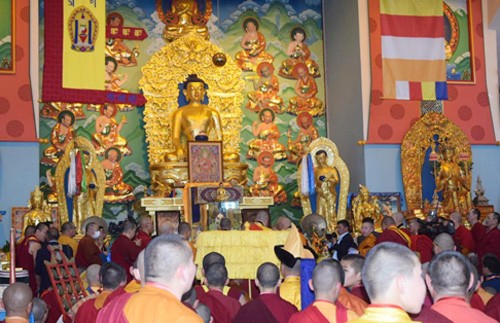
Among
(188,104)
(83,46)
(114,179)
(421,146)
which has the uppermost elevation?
(83,46)

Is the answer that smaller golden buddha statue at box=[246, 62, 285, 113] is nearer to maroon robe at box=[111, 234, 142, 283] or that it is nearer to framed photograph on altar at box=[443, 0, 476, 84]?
framed photograph on altar at box=[443, 0, 476, 84]

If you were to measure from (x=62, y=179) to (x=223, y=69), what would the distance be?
13.1 ft

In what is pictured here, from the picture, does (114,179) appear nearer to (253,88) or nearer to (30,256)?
(253,88)

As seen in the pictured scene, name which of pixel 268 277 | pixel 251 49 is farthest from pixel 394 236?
pixel 251 49

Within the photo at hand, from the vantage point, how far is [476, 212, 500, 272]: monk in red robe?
31.5 feet

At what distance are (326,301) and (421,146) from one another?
1124 centimetres

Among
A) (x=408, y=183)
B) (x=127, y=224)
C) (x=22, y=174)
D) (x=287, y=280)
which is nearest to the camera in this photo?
(x=287, y=280)

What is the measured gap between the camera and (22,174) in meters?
13.7

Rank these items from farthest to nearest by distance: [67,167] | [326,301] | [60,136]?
1. [60,136]
2. [67,167]
3. [326,301]

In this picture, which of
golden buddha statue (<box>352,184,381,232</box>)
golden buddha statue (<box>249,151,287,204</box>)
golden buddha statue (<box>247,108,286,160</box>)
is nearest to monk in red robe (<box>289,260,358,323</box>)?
golden buddha statue (<box>352,184,381,232</box>)

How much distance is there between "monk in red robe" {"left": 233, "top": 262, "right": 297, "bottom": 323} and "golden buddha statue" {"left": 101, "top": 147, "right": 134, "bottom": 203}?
34.6 ft

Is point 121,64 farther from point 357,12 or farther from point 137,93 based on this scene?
point 357,12

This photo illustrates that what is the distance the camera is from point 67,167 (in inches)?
555

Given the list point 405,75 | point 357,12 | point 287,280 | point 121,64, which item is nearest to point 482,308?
point 287,280
